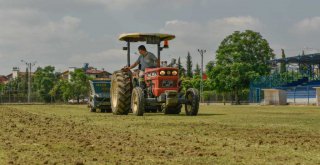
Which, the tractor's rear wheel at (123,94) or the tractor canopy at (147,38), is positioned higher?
the tractor canopy at (147,38)

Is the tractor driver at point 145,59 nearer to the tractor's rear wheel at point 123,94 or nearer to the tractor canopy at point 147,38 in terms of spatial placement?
the tractor's rear wheel at point 123,94

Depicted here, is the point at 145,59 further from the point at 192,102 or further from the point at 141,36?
the point at 192,102

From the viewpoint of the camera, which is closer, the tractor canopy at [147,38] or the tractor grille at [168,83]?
the tractor grille at [168,83]

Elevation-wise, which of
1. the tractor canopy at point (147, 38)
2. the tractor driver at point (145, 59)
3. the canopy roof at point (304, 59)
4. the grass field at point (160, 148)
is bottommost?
the grass field at point (160, 148)

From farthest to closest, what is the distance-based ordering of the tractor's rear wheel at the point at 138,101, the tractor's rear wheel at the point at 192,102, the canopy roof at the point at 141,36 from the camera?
the canopy roof at the point at 141,36 < the tractor's rear wheel at the point at 192,102 < the tractor's rear wheel at the point at 138,101

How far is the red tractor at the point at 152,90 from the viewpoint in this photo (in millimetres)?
19734

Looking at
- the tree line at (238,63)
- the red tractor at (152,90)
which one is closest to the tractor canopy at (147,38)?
the red tractor at (152,90)

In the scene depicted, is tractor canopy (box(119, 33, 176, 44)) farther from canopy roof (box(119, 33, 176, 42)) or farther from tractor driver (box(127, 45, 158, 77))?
tractor driver (box(127, 45, 158, 77))

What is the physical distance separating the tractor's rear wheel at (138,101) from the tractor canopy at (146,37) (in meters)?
3.08

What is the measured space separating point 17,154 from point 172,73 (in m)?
13.1

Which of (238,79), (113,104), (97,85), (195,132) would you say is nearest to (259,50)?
(238,79)

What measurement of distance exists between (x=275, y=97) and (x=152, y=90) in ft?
146

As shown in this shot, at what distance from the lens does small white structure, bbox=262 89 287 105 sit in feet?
203

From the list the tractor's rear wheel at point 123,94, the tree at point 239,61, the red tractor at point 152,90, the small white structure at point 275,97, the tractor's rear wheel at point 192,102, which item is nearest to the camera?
the red tractor at point 152,90
